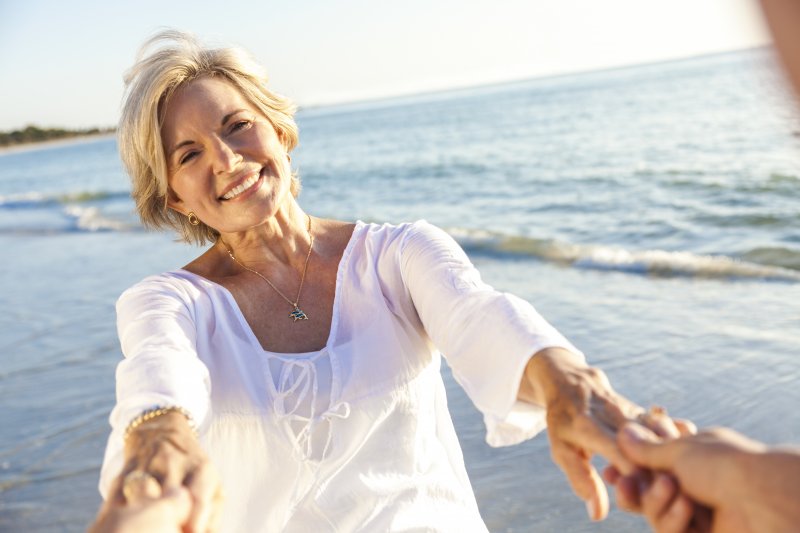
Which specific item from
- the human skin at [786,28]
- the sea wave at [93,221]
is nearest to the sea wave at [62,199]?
the sea wave at [93,221]

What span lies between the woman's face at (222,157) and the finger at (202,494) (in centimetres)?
120

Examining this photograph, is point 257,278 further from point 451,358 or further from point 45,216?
point 45,216

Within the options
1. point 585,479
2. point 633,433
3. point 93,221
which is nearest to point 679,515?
point 633,433

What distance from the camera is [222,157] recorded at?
2.31 metres

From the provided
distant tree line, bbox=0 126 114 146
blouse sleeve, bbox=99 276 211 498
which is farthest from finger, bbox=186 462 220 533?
distant tree line, bbox=0 126 114 146

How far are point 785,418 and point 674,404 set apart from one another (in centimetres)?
56

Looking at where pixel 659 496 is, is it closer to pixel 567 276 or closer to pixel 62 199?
pixel 567 276

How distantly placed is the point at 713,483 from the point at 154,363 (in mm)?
1077

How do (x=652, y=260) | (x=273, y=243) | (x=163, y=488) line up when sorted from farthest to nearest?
(x=652, y=260), (x=273, y=243), (x=163, y=488)

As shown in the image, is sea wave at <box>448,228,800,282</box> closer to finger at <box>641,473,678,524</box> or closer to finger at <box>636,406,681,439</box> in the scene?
finger at <box>636,406,681,439</box>

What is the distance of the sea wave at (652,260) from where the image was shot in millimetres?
6829

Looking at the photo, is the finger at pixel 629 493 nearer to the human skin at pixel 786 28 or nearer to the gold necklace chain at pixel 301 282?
the human skin at pixel 786 28

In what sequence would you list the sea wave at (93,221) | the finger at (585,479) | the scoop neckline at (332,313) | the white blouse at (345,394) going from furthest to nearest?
the sea wave at (93,221)
the scoop neckline at (332,313)
the white blouse at (345,394)
the finger at (585,479)

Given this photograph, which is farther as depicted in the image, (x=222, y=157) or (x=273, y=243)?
(x=273, y=243)
